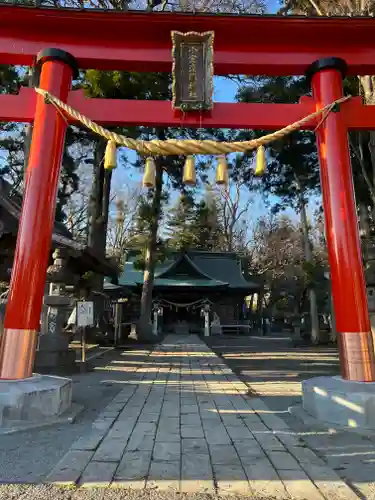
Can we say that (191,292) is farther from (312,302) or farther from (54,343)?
(54,343)

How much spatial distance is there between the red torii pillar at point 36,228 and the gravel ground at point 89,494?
209 cm

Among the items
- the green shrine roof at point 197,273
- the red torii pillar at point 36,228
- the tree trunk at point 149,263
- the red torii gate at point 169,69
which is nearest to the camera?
the red torii pillar at point 36,228

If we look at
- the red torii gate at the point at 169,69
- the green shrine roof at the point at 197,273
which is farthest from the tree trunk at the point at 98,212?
the red torii gate at the point at 169,69

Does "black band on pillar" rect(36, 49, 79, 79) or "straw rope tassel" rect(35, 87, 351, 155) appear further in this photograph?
"black band on pillar" rect(36, 49, 79, 79)

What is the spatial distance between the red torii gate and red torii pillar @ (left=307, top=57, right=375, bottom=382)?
14 millimetres

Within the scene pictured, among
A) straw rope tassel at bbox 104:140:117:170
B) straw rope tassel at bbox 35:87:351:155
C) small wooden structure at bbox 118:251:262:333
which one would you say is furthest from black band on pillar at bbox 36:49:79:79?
small wooden structure at bbox 118:251:262:333

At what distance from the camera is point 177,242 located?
30.1 m

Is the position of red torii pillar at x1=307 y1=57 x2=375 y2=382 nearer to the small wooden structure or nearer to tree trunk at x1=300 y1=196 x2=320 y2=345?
tree trunk at x1=300 y1=196 x2=320 y2=345

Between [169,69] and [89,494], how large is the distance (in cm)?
570

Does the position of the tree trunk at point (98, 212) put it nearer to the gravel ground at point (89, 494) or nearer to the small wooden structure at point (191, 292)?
the small wooden structure at point (191, 292)

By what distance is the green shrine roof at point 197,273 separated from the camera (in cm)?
2420

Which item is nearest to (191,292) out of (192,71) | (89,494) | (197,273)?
(197,273)

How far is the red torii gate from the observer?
199 inches

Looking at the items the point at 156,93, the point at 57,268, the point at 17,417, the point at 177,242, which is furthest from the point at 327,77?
the point at 177,242
